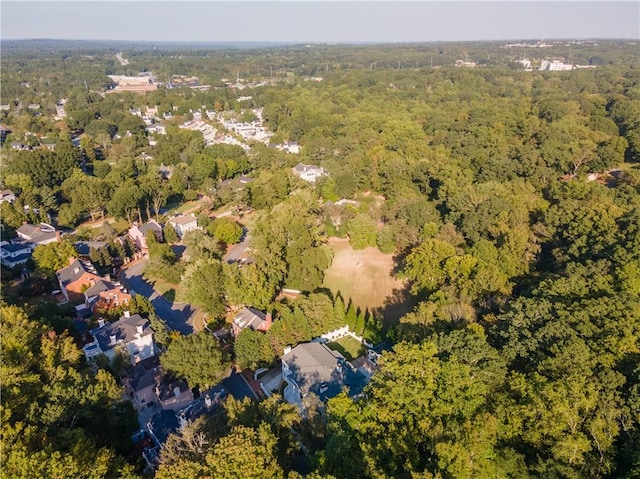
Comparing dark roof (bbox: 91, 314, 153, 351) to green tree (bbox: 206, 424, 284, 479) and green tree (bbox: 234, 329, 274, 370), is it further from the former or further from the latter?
green tree (bbox: 206, 424, 284, 479)

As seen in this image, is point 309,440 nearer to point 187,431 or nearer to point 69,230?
point 187,431

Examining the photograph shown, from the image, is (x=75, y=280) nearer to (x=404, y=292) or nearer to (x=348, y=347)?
(x=348, y=347)

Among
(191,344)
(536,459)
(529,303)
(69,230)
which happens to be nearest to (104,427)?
(191,344)

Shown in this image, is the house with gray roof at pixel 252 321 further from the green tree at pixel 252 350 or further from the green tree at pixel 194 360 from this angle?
the green tree at pixel 194 360

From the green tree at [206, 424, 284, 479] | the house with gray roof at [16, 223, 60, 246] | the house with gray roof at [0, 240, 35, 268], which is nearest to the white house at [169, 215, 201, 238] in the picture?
the house with gray roof at [16, 223, 60, 246]

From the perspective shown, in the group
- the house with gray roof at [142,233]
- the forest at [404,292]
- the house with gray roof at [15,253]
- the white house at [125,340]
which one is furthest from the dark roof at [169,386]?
the house with gray roof at [15,253]

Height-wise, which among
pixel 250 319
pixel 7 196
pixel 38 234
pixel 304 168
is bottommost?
pixel 250 319

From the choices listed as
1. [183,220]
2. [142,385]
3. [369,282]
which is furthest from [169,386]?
[183,220]

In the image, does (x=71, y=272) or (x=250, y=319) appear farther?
(x=71, y=272)
